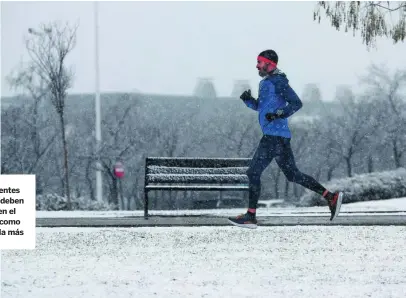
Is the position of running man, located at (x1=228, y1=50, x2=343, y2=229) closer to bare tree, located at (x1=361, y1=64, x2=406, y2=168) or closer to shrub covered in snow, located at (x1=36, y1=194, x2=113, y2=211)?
shrub covered in snow, located at (x1=36, y1=194, x2=113, y2=211)

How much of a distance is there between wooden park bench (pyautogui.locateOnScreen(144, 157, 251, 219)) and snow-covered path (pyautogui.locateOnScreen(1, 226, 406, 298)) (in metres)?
1.19

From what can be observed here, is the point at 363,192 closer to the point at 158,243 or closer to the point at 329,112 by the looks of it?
the point at 158,243

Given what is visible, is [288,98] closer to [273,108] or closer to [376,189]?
[273,108]

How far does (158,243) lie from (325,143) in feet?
124

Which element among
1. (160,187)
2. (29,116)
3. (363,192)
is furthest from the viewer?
(29,116)

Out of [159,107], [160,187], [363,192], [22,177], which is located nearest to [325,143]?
[159,107]

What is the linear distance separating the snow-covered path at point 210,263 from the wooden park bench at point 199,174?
119 cm

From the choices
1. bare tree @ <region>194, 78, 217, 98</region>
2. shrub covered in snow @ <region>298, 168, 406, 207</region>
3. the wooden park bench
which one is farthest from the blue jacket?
bare tree @ <region>194, 78, 217, 98</region>

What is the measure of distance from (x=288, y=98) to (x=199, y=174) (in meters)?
2.86

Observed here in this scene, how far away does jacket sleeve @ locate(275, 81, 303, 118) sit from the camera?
726 cm

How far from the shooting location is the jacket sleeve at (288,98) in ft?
23.8

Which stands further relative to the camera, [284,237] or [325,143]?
[325,143]

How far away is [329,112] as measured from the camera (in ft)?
150

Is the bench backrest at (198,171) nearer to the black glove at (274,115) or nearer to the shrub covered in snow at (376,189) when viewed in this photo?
the black glove at (274,115)
